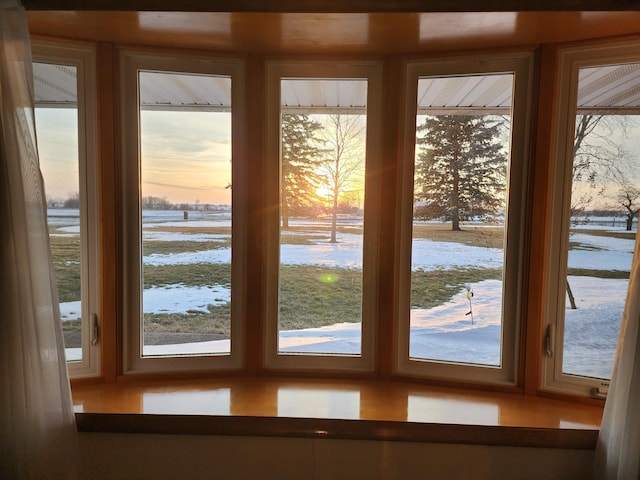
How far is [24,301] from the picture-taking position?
1.06 metres

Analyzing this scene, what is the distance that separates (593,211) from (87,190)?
195 cm

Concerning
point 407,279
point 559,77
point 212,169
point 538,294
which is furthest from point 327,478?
point 559,77

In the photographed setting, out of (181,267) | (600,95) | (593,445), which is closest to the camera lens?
(593,445)

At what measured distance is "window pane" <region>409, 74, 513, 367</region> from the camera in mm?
1422

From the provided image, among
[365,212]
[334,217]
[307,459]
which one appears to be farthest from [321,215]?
[307,459]

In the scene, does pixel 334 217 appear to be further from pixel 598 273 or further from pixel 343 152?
pixel 598 273

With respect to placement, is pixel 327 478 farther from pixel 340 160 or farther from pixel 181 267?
pixel 340 160

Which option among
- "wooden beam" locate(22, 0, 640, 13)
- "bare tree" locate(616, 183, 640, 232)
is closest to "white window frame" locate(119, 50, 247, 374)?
"wooden beam" locate(22, 0, 640, 13)

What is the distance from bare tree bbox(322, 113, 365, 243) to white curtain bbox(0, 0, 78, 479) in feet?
3.27

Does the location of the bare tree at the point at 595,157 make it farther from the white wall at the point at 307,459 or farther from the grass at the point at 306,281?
the white wall at the point at 307,459

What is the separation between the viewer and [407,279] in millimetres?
1488

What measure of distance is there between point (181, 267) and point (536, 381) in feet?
4.98

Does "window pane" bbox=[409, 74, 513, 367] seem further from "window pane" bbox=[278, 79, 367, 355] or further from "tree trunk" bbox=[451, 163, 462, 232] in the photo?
"window pane" bbox=[278, 79, 367, 355]

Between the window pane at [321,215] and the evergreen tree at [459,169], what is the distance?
0.26m
